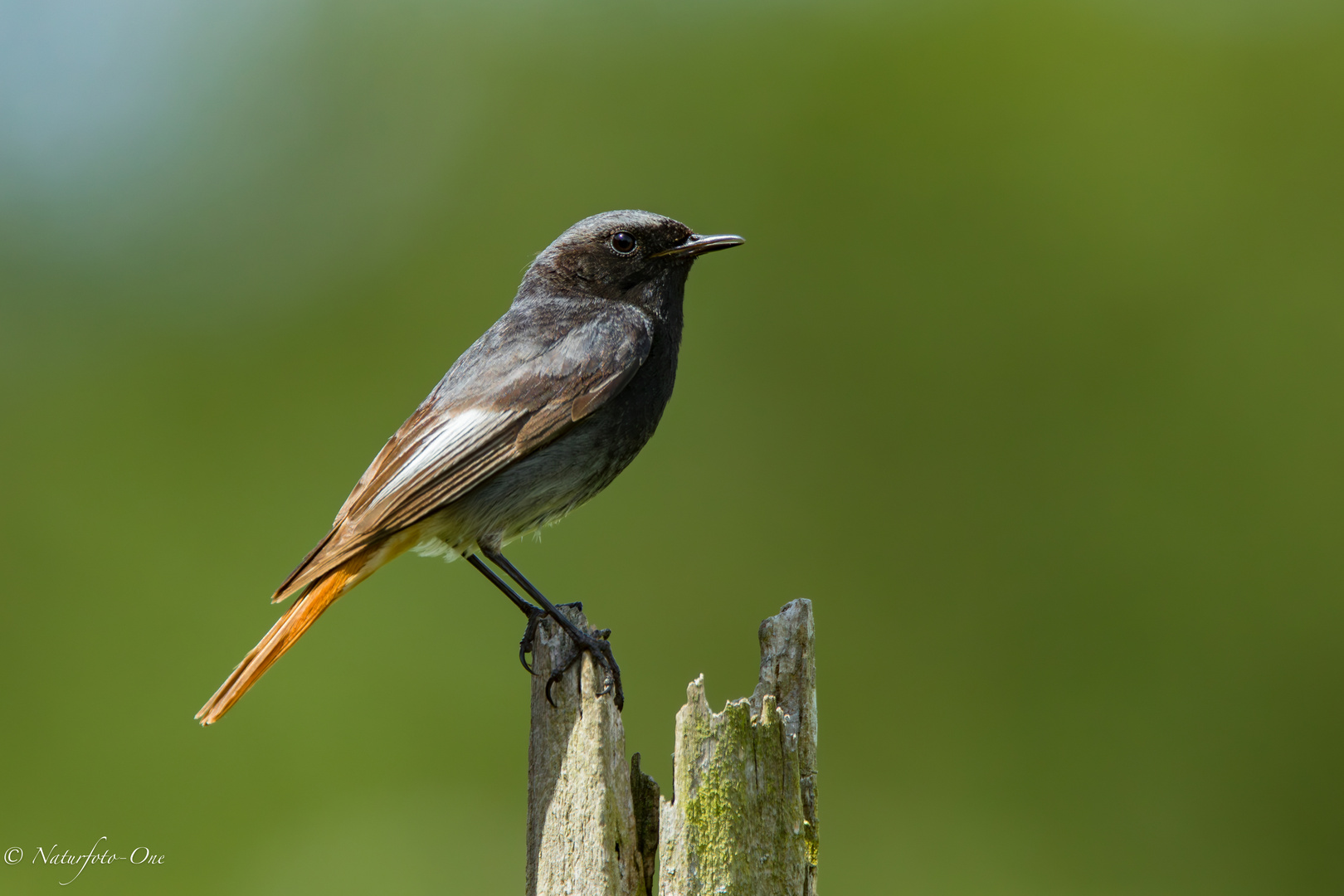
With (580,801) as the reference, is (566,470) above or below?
above

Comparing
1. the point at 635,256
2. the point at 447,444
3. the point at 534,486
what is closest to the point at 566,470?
the point at 534,486

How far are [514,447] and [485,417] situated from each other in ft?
0.56

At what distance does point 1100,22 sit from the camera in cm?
1050

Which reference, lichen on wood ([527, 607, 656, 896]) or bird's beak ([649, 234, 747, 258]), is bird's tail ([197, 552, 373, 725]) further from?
bird's beak ([649, 234, 747, 258])

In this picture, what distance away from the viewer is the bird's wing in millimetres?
3994

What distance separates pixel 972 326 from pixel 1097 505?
5.66ft

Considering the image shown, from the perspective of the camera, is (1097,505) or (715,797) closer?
(715,797)

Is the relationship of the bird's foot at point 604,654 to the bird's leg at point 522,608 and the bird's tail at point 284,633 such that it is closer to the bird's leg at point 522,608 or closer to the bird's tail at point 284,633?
the bird's leg at point 522,608

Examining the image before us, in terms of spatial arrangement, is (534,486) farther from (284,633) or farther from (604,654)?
(284,633)

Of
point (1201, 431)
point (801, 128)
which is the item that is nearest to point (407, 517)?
point (1201, 431)

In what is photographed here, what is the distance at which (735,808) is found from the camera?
8.98 feet

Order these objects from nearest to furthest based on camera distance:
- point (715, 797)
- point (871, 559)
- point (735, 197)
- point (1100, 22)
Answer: point (715, 797) → point (871, 559) → point (735, 197) → point (1100, 22)

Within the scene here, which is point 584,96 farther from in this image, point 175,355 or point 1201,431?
point 1201,431

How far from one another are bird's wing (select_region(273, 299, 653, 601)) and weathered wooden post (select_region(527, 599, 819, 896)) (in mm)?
1236
